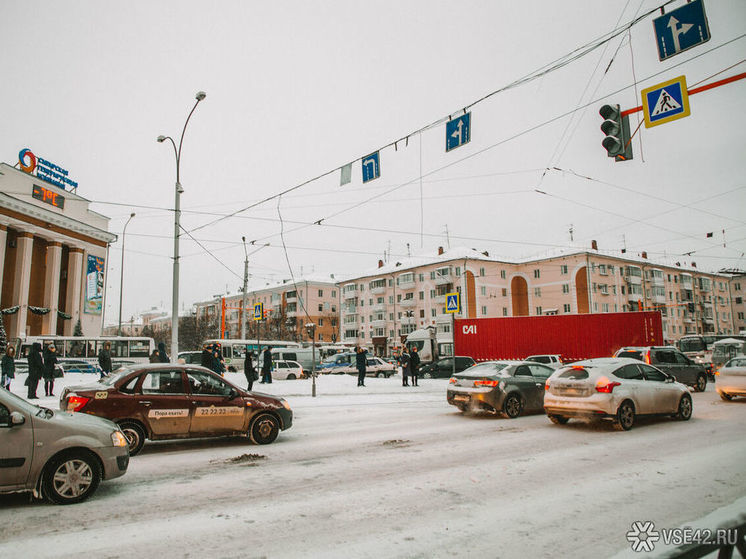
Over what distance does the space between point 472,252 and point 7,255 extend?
178 ft

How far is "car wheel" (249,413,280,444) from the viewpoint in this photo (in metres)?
8.74

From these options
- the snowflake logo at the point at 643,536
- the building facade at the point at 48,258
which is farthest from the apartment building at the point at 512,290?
Result: the snowflake logo at the point at 643,536

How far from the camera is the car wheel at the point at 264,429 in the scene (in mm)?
8742

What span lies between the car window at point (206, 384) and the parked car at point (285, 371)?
2458 centimetres

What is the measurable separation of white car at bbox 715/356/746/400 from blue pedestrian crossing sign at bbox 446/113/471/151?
1122cm

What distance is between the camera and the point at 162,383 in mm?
8148

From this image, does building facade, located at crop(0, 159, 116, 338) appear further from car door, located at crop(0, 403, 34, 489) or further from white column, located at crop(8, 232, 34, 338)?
car door, located at crop(0, 403, 34, 489)

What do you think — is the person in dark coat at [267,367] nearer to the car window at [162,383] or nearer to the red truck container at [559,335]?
the red truck container at [559,335]

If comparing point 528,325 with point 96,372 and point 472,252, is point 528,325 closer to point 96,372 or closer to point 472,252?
point 96,372

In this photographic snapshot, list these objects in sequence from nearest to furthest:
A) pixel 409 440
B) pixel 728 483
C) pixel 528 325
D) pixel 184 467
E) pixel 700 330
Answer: pixel 728 483, pixel 184 467, pixel 409 440, pixel 528 325, pixel 700 330

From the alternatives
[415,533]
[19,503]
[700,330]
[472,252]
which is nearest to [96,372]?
[19,503]

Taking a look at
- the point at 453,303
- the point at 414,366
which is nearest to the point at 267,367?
the point at 414,366

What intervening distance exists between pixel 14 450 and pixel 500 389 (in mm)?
9981

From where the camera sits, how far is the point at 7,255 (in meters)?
44.9
